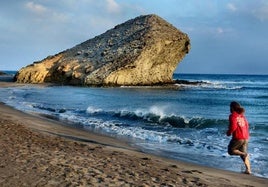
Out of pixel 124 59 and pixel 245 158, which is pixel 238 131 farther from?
pixel 124 59

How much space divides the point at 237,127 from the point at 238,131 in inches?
4.5

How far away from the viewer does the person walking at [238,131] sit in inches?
412

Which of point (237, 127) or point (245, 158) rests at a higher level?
point (237, 127)

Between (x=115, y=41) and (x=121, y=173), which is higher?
(x=115, y=41)

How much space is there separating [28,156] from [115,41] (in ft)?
246

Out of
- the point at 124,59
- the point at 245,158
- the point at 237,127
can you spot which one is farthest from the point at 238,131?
the point at 124,59

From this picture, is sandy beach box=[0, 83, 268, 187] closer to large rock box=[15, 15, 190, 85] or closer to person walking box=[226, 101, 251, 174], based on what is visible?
person walking box=[226, 101, 251, 174]

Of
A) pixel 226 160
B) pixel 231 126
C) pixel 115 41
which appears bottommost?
pixel 226 160

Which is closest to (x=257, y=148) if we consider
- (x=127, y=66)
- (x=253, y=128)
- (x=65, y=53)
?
(x=253, y=128)

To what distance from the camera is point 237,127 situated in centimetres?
1051

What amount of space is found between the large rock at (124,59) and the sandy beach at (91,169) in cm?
6199

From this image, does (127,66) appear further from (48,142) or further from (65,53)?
(48,142)

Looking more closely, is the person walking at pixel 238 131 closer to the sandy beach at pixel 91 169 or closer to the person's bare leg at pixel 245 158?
the person's bare leg at pixel 245 158

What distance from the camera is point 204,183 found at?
8.38 m
